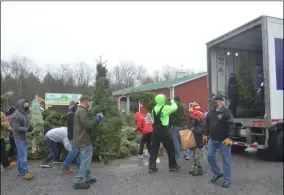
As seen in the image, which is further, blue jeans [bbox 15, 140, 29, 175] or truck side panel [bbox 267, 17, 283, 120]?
truck side panel [bbox 267, 17, 283, 120]

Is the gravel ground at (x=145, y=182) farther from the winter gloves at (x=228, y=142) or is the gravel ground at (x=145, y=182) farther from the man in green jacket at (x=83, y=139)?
the winter gloves at (x=228, y=142)

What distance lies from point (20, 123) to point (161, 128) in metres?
3.06

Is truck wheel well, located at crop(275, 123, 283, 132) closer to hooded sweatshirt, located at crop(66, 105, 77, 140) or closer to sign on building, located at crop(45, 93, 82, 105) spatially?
hooded sweatshirt, located at crop(66, 105, 77, 140)

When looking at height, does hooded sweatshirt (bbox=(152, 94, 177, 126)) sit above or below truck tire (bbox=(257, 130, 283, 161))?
above

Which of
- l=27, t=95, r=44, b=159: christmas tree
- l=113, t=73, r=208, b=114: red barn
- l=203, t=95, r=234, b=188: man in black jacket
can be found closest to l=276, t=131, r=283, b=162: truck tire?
l=203, t=95, r=234, b=188: man in black jacket

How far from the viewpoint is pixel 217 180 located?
18.9 ft

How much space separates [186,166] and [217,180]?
57.4 inches

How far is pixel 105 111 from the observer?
225 inches

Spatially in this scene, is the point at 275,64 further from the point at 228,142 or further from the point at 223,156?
the point at 223,156

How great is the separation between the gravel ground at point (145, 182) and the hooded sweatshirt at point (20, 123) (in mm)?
966

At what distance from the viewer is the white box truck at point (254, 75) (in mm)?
7617

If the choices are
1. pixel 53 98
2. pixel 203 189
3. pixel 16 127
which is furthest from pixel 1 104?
pixel 53 98

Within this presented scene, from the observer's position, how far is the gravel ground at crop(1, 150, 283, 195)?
16.7 feet

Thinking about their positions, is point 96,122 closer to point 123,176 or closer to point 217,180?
point 123,176
